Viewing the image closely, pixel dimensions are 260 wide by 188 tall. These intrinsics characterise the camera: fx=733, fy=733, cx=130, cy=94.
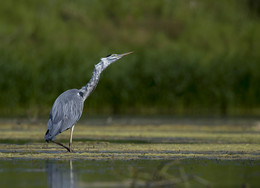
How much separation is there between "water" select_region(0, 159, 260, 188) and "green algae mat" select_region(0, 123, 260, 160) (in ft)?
2.37

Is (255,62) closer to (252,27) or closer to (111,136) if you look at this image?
(111,136)

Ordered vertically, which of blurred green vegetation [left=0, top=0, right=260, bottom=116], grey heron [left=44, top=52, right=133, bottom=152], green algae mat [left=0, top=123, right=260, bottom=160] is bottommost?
green algae mat [left=0, top=123, right=260, bottom=160]

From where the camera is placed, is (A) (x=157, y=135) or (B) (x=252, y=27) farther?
(B) (x=252, y=27)

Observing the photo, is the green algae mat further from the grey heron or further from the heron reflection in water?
the heron reflection in water

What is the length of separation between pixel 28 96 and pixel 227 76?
844cm

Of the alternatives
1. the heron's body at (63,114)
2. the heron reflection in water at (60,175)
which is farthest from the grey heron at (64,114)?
the heron reflection in water at (60,175)

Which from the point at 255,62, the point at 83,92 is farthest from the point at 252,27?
the point at 83,92

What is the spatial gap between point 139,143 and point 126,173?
5084 millimetres

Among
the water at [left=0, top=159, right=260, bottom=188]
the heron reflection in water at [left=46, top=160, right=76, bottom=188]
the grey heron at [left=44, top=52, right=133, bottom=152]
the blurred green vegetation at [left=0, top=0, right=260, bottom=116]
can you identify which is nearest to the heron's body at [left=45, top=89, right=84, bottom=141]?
the grey heron at [left=44, top=52, right=133, bottom=152]

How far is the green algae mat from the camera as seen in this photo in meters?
12.1

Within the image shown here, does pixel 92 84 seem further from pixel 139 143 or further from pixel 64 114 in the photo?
pixel 139 143

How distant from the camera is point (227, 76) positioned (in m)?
30.8

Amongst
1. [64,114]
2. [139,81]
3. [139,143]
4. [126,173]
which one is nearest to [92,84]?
[64,114]

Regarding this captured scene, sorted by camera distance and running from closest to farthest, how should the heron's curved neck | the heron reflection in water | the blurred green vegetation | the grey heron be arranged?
1. the heron reflection in water
2. the grey heron
3. the heron's curved neck
4. the blurred green vegetation
